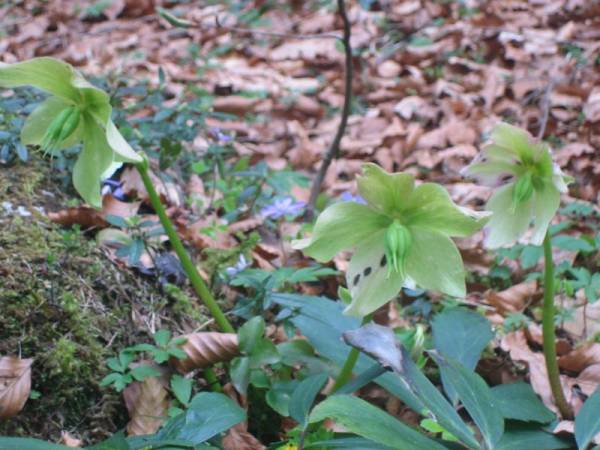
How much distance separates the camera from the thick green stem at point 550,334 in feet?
3.91

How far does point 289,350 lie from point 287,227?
74cm

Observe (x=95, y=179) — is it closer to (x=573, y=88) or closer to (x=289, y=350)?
(x=289, y=350)

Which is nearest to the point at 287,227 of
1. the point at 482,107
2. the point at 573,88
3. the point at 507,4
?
the point at 482,107

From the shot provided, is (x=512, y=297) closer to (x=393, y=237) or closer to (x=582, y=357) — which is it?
(x=582, y=357)

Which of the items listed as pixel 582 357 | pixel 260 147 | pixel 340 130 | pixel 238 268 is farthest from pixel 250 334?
pixel 260 147

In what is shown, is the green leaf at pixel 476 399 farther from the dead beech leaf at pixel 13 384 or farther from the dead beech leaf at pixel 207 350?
the dead beech leaf at pixel 13 384

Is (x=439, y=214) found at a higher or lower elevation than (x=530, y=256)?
higher

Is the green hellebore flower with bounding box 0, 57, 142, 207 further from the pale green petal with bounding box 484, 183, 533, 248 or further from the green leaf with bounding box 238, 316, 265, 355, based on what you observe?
the pale green petal with bounding box 484, 183, 533, 248

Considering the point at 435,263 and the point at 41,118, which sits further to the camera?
the point at 41,118

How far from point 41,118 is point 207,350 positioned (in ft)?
1.77

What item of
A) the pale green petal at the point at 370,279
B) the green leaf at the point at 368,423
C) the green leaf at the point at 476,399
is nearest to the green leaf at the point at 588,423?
the green leaf at the point at 476,399

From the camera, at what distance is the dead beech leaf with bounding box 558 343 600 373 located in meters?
1.48

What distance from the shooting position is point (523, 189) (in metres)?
1.18

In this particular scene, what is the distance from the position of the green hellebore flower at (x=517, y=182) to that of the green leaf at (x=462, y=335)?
6.2 inches
